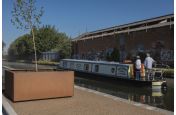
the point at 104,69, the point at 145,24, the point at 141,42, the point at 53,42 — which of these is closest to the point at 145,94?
the point at 104,69

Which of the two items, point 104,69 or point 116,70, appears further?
point 104,69

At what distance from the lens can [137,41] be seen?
1585 inches

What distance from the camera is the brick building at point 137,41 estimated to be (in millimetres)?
34594

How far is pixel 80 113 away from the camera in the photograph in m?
8.66

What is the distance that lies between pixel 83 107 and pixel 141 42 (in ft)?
100

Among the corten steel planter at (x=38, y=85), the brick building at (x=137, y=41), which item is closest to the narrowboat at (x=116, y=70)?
the corten steel planter at (x=38, y=85)

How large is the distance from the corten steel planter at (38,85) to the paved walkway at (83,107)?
22 centimetres

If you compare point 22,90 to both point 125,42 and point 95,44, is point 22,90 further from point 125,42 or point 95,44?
point 95,44

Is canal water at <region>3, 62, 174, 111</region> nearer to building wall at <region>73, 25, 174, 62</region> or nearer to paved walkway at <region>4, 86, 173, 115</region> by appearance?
paved walkway at <region>4, 86, 173, 115</region>

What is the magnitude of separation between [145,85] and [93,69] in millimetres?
7427

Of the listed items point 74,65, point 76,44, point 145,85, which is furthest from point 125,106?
point 76,44

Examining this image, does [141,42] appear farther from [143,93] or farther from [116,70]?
[143,93]

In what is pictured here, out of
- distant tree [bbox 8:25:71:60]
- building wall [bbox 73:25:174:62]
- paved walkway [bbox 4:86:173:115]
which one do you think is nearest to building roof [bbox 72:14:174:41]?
building wall [bbox 73:25:174:62]

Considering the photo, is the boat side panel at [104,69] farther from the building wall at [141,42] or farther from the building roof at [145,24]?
the building roof at [145,24]
